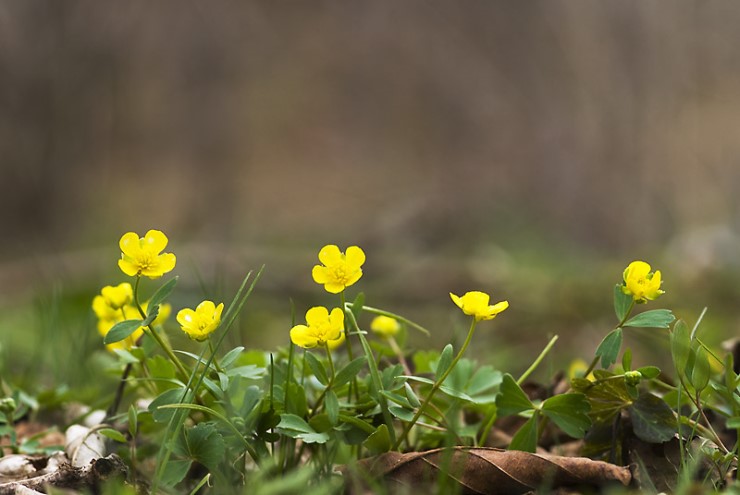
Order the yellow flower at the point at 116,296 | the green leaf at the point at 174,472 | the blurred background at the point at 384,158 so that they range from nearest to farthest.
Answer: the green leaf at the point at 174,472 → the yellow flower at the point at 116,296 → the blurred background at the point at 384,158

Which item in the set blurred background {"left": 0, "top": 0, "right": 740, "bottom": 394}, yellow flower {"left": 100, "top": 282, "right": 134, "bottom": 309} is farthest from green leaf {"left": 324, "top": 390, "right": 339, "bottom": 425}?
blurred background {"left": 0, "top": 0, "right": 740, "bottom": 394}

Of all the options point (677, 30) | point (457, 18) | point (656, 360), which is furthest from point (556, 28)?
point (656, 360)

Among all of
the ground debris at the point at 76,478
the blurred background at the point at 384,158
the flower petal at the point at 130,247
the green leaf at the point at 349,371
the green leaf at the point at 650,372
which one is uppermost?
the flower petal at the point at 130,247

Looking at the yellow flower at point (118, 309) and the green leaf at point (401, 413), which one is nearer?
the green leaf at point (401, 413)

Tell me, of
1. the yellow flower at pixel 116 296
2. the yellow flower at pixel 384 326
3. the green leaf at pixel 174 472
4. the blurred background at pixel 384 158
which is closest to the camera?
the green leaf at pixel 174 472

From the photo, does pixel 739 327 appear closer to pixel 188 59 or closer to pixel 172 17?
pixel 188 59

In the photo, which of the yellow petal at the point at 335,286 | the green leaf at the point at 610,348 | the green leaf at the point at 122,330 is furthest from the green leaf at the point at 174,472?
the green leaf at the point at 610,348

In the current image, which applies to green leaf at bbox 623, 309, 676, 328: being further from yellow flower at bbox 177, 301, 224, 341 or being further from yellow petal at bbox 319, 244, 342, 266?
yellow flower at bbox 177, 301, 224, 341

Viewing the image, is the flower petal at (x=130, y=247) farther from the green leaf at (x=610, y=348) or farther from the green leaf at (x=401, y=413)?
the green leaf at (x=610, y=348)
